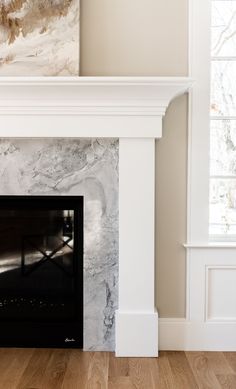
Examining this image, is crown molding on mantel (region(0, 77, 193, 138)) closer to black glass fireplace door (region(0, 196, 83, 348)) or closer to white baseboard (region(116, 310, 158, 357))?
Result: black glass fireplace door (region(0, 196, 83, 348))

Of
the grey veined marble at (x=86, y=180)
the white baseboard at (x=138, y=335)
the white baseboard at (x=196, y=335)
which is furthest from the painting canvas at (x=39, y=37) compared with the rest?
the white baseboard at (x=196, y=335)

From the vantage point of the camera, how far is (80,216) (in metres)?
Answer: 3.26

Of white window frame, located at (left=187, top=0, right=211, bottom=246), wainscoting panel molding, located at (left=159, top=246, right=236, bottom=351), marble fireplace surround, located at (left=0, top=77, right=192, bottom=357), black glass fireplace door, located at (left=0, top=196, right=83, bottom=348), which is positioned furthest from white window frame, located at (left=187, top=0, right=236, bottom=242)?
black glass fireplace door, located at (left=0, top=196, right=83, bottom=348)

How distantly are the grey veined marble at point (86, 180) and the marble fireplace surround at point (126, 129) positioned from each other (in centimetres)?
9

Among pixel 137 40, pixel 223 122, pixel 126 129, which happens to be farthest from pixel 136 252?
pixel 137 40

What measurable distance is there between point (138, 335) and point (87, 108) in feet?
4.61

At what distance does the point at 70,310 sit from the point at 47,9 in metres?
1.88

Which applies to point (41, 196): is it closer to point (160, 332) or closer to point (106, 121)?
→ point (106, 121)

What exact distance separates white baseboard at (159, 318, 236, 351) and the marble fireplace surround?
0.53ft

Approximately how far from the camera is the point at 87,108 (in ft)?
10.0

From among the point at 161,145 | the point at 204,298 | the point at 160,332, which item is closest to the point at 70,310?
the point at 160,332

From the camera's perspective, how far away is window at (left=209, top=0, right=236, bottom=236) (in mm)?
3305

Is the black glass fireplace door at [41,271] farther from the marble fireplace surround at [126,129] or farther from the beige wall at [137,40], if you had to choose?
the beige wall at [137,40]

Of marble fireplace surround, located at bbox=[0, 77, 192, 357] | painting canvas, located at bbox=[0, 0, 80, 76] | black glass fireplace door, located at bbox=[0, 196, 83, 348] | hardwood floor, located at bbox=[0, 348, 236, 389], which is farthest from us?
black glass fireplace door, located at bbox=[0, 196, 83, 348]
